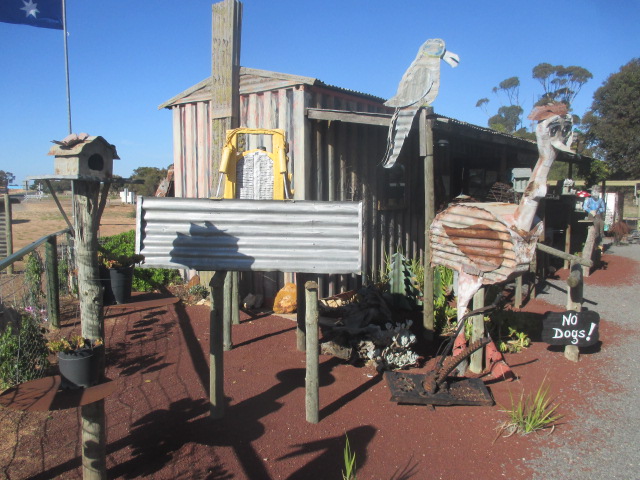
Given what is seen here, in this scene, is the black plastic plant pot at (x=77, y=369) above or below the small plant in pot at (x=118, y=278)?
below

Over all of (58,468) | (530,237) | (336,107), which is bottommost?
(58,468)

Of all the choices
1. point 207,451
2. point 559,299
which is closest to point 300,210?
point 207,451

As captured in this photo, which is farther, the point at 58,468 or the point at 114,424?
the point at 114,424

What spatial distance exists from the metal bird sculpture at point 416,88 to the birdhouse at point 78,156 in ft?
11.7

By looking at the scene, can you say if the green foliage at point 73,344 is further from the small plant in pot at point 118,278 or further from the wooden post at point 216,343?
the small plant in pot at point 118,278

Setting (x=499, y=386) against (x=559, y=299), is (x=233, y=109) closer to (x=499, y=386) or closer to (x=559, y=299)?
(x=499, y=386)

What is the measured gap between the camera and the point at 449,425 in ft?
13.8

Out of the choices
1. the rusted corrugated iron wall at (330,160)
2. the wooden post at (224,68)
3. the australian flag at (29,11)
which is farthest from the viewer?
the australian flag at (29,11)

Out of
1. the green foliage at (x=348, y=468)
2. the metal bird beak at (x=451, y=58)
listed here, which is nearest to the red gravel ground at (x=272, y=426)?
the green foliage at (x=348, y=468)

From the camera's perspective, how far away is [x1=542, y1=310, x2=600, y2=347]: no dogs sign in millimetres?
5211

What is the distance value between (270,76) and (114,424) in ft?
17.9

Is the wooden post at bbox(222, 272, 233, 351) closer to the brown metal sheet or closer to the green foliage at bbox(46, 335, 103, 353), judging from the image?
the green foliage at bbox(46, 335, 103, 353)

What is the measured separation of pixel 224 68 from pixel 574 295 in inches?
182

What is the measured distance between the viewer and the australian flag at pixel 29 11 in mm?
9227
